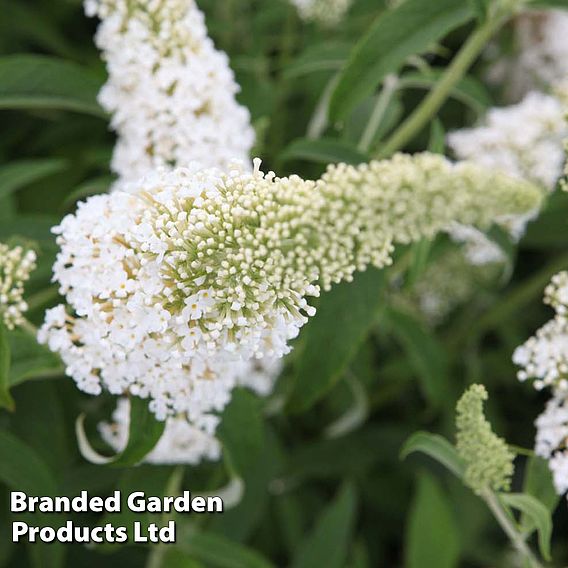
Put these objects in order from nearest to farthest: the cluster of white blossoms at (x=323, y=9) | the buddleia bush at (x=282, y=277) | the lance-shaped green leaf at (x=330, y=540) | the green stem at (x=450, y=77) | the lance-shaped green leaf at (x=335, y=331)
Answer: the buddleia bush at (x=282, y=277)
the lance-shaped green leaf at (x=335, y=331)
the green stem at (x=450, y=77)
the lance-shaped green leaf at (x=330, y=540)
the cluster of white blossoms at (x=323, y=9)

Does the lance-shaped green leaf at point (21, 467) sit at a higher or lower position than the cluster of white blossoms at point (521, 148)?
lower

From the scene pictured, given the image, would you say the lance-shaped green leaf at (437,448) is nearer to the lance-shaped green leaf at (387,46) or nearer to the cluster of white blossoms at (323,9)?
the lance-shaped green leaf at (387,46)

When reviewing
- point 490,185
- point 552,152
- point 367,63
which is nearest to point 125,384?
point 490,185

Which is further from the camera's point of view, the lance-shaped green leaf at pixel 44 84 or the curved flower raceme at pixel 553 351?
the lance-shaped green leaf at pixel 44 84

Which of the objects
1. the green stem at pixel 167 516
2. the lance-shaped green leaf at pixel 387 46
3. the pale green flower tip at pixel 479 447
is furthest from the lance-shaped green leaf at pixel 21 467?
the lance-shaped green leaf at pixel 387 46

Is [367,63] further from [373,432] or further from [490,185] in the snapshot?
[373,432]

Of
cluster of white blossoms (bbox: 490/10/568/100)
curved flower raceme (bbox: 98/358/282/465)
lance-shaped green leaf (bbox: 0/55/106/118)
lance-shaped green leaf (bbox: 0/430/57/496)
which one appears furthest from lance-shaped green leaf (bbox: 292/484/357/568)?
cluster of white blossoms (bbox: 490/10/568/100)

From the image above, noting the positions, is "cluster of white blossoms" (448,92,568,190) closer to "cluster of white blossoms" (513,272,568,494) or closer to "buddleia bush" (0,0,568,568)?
"buddleia bush" (0,0,568,568)
